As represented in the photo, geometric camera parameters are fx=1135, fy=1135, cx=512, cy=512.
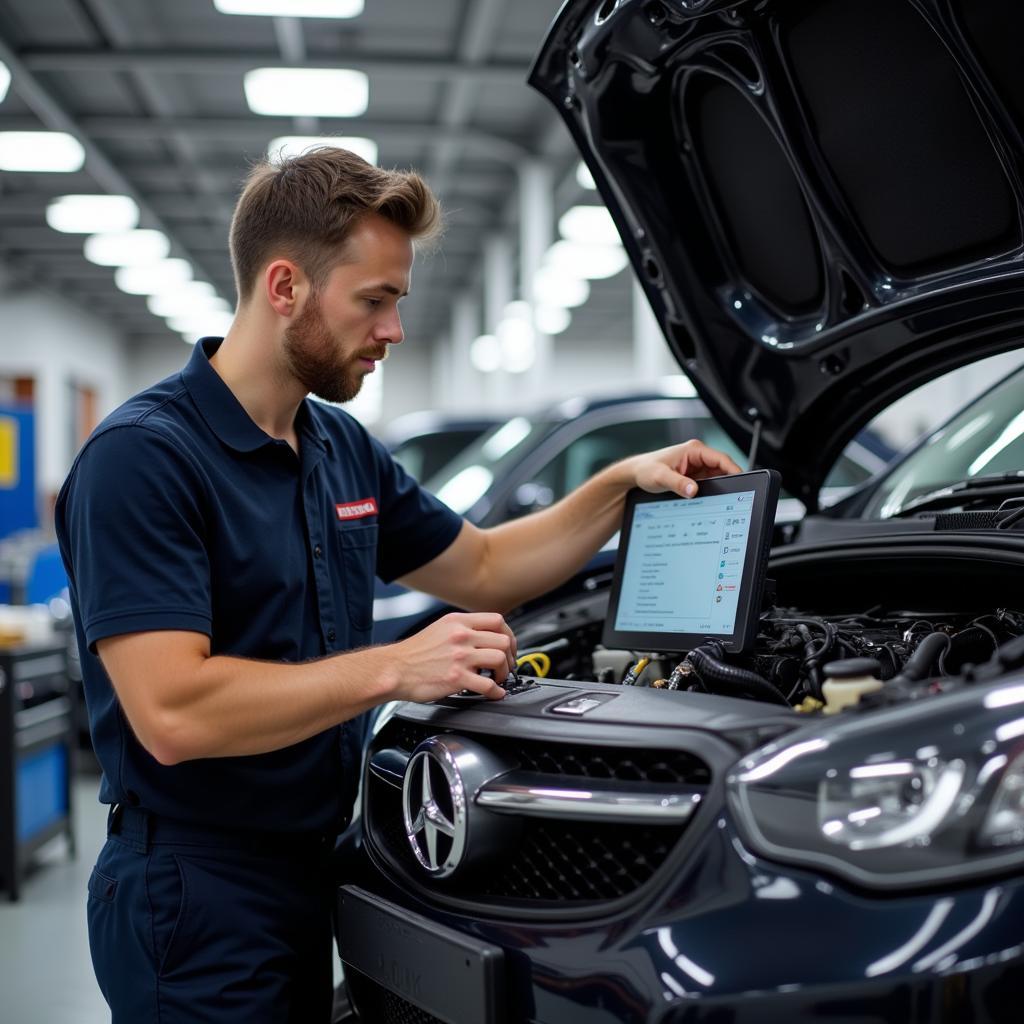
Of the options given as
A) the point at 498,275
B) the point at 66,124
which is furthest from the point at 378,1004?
the point at 498,275

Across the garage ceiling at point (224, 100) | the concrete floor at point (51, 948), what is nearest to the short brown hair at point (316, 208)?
the concrete floor at point (51, 948)

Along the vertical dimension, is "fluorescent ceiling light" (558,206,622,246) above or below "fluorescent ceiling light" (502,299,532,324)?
below

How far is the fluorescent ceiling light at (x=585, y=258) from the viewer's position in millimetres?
12398

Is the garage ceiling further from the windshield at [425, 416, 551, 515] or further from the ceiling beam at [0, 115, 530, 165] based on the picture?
the windshield at [425, 416, 551, 515]

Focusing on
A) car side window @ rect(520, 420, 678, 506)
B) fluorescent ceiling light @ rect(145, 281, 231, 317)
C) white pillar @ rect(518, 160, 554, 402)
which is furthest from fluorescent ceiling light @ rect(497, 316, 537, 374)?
car side window @ rect(520, 420, 678, 506)

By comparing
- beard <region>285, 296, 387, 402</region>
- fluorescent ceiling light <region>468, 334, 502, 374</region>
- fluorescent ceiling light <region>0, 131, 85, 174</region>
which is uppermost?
fluorescent ceiling light <region>468, 334, 502, 374</region>

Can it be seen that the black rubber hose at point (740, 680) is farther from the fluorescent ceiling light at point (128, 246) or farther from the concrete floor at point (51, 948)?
the fluorescent ceiling light at point (128, 246)

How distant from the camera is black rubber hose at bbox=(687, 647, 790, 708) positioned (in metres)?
1.56

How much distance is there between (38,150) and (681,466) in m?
8.60

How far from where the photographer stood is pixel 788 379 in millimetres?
2230

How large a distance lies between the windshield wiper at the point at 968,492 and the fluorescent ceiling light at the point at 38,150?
8.30m

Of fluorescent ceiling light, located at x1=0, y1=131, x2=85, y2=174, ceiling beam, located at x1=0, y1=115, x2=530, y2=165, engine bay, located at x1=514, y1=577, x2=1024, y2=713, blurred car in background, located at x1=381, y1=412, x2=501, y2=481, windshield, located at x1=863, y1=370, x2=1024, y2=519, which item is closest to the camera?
engine bay, located at x1=514, y1=577, x2=1024, y2=713

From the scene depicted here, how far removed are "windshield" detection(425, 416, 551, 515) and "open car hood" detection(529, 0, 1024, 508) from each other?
9.61 feet

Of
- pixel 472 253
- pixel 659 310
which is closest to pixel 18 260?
pixel 472 253
